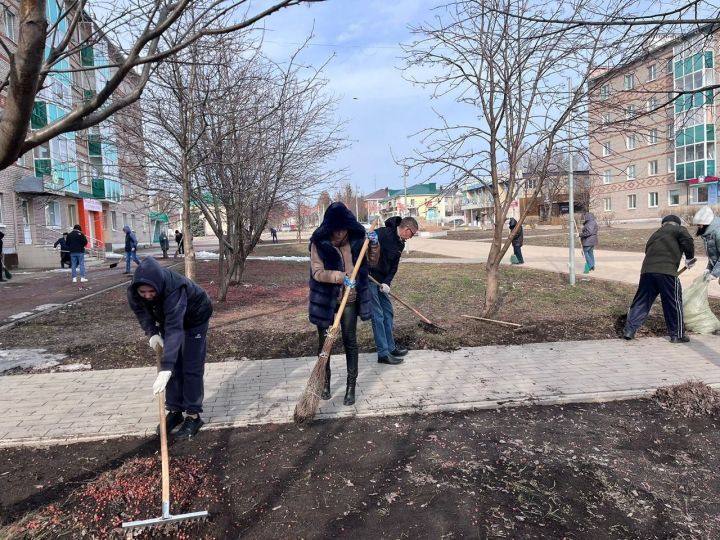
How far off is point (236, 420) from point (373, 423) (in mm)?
1148

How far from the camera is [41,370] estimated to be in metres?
5.90

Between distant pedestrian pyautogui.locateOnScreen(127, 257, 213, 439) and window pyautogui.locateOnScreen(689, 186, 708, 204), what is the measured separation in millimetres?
47333

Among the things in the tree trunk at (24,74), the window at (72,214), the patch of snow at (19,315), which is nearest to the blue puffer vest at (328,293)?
the tree trunk at (24,74)

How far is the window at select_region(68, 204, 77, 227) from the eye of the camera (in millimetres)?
29520

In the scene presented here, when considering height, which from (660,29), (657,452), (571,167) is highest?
(660,29)

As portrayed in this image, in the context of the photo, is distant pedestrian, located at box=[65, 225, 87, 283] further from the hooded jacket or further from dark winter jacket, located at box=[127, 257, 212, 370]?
the hooded jacket

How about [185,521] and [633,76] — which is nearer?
[185,521]

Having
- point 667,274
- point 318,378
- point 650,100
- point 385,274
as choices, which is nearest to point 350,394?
point 318,378

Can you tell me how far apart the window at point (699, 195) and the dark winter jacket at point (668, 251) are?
42.2 metres

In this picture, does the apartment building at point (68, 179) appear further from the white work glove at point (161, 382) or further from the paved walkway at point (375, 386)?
the paved walkway at point (375, 386)

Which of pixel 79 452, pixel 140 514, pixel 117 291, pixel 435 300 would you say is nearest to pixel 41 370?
pixel 79 452

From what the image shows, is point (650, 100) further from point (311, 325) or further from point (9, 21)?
point (9, 21)

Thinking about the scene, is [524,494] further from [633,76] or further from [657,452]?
[633,76]

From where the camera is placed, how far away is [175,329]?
3691mm
